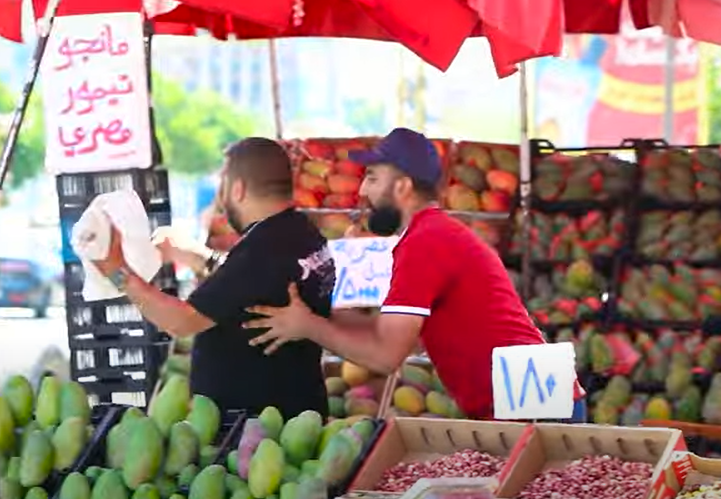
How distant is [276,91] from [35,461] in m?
4.22

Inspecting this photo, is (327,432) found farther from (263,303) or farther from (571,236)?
(571,236)

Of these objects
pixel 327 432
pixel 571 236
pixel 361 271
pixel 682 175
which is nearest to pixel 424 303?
pixel 327 432

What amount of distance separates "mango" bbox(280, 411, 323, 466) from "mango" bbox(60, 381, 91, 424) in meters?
0.51

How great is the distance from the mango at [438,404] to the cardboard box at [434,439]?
98.0 inches

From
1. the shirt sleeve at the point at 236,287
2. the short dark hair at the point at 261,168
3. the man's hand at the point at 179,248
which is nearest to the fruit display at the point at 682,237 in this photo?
the man's hand at the point at 179,248

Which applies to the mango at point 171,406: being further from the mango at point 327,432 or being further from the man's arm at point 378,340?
the man's arm at point 378,340

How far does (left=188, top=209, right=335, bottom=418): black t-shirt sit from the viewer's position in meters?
3.79

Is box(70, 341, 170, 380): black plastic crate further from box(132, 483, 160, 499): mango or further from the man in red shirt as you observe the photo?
box(132, 483, 160, 499): mango

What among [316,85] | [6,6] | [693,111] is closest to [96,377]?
[6,6]

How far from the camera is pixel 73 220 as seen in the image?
200 inches

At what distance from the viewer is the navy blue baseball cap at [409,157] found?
3820 millimetres

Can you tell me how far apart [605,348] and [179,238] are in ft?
7.05

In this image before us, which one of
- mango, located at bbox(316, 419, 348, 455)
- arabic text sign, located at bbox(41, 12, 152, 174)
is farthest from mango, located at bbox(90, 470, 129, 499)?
arabic text sign, located at bbox(41, 12, 152, 174)

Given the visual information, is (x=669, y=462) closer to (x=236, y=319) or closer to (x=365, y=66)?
(x=236, y=319)
